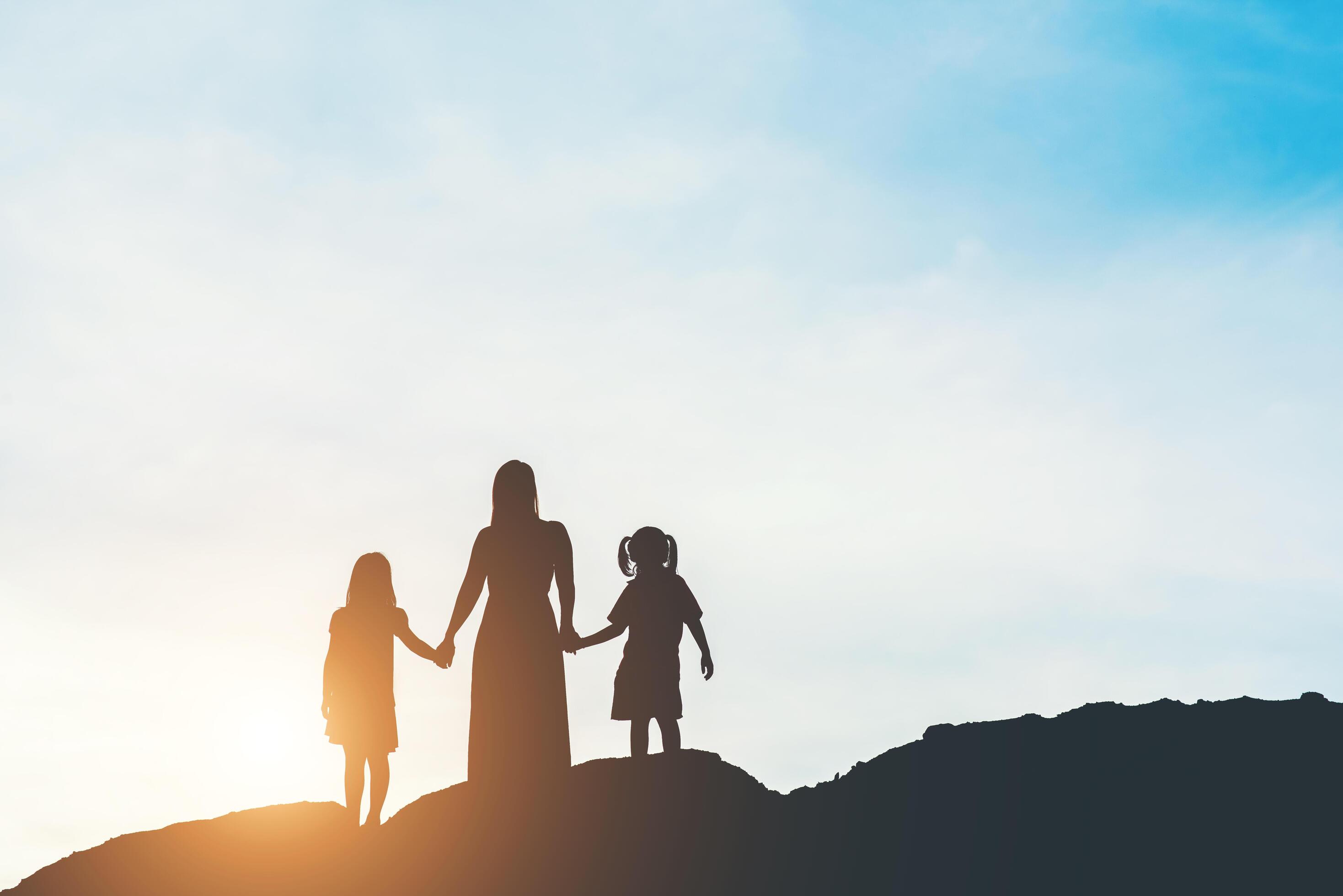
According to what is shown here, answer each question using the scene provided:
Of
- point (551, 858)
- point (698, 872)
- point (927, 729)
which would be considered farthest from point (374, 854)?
point (927, 729)

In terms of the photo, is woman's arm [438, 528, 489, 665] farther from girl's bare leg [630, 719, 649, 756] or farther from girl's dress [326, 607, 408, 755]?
girl's bare leg [630, 719, 649, 756]

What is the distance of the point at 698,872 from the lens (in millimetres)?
12406

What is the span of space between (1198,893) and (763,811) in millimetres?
3985

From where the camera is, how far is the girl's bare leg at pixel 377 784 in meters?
13.8

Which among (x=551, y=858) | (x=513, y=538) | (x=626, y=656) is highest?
(x=513, y=538)

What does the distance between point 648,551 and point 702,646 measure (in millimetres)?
1218

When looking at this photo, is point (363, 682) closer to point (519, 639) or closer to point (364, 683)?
point (364, 683)

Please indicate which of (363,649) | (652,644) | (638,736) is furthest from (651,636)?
(363,649)

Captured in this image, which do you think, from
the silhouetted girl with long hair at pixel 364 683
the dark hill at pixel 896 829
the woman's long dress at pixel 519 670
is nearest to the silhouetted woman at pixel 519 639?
the woman's long dress at pixel 519 670

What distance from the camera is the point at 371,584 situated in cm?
1403

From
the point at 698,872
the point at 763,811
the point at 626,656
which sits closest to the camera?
the point at 698,872

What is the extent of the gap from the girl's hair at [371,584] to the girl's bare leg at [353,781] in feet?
4.86

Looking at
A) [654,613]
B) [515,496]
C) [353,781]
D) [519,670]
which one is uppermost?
[515,496]

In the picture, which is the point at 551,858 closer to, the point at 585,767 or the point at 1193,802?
the point at 585,767
